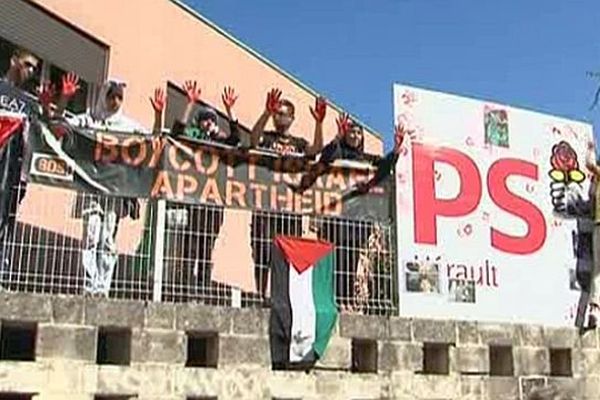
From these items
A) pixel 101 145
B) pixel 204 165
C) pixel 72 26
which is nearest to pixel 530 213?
pixel 204 165

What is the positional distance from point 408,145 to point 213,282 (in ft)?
9.30

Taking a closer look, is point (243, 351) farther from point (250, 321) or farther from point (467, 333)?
point (467, 333)

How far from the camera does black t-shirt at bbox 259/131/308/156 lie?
1007cm

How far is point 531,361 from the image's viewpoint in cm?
1038

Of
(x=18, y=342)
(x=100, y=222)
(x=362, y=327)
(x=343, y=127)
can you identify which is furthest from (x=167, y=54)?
(x=18, y=342)

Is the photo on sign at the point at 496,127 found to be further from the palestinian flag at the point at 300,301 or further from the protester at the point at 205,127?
the protester at the point at 205,127

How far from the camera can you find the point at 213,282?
9266mm

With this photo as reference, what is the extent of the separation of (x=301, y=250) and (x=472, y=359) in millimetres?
2228

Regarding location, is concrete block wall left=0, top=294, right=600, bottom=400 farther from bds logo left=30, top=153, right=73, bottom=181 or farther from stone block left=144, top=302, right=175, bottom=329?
bds logo left=30, top=153, right=73, bottom=181

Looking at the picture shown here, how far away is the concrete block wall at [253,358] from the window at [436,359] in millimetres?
19

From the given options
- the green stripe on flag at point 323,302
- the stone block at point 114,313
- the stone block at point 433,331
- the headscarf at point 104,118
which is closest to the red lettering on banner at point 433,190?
the stone block at point 433,331

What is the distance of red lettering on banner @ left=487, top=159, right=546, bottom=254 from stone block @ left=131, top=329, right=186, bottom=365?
13.1 feet

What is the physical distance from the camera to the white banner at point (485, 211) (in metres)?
10.4

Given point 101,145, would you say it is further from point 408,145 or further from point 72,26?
point 72,26
